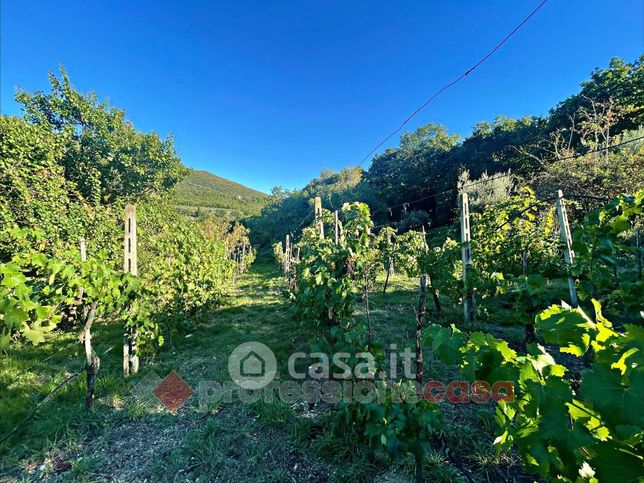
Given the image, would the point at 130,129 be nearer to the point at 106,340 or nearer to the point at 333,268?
the point at 106,340

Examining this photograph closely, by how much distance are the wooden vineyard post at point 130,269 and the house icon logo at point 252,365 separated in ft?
3.87

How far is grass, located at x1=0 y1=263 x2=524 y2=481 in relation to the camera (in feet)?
6.33

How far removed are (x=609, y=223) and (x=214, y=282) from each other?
6.29 meters

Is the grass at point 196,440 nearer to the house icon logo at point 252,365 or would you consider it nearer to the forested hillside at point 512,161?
the house icon logo at point 252,365

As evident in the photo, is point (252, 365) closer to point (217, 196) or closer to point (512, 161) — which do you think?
point (512, 161)

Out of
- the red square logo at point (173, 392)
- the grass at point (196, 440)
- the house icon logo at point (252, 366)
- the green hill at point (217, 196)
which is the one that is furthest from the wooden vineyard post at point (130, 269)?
the green hill at point (217, 196)

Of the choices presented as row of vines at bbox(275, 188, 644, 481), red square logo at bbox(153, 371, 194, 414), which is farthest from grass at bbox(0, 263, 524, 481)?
row of vines at bbox(275, 188, 644, 481)

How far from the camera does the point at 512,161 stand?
653 inches

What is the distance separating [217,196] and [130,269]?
44.6m

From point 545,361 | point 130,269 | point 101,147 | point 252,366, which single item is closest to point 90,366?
point 130,269

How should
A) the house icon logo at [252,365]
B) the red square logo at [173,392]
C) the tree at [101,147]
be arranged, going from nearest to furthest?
the red square logo at [173,392] → the house icon logo at [252,365] → the tree at [101,147]


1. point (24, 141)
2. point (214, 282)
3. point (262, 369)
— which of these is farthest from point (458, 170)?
point (24, 141)

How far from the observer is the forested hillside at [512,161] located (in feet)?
29.8

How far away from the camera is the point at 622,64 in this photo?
49.5 feet
